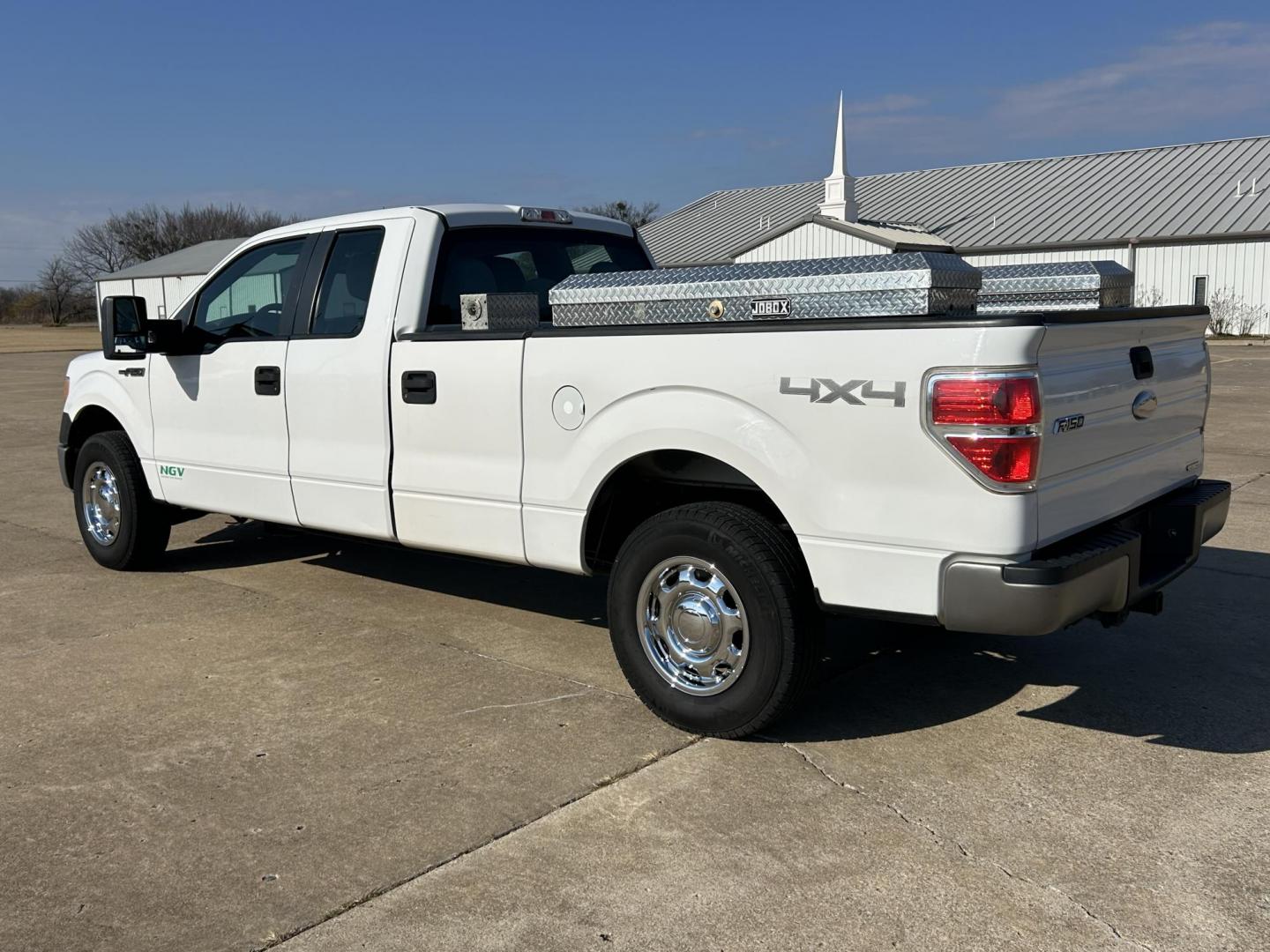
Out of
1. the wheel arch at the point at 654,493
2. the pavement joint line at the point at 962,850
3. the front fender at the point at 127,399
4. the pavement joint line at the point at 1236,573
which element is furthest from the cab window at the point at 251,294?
the pavement joint line at the point at 1236,573

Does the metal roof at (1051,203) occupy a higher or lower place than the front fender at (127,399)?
higher

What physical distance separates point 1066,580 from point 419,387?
9.30 feet

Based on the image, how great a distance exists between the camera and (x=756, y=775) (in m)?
3.97

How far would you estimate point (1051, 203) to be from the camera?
43.8 meters

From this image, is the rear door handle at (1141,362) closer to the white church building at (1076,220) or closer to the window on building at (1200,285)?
the white church building at (1076,220)

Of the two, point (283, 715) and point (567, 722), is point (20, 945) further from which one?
point (567, 722)

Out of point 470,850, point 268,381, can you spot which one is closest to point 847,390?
point 470,850

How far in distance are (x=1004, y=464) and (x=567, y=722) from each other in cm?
196

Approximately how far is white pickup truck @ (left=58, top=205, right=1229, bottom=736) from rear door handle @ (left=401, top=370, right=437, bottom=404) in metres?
0.01

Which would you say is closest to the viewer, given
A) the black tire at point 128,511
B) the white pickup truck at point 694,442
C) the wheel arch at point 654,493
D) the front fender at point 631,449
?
the white pickup truck at point 694,442

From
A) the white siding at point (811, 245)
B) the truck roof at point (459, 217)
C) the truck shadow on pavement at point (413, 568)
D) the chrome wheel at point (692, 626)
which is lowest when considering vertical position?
the truck shadow on pavement at point (413, 568)

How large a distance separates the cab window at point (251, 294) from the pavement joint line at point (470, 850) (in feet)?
10.1

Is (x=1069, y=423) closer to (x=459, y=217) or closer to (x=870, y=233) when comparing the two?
(x=459, y=217)

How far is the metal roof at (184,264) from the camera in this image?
55969 mm
